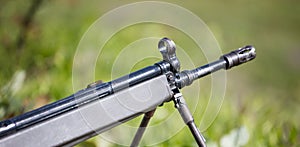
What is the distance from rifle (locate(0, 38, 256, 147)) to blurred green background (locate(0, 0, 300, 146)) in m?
0.54

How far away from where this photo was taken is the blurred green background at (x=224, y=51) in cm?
213

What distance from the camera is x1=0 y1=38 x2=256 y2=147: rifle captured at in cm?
126

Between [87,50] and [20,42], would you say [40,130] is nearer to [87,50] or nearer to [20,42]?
[87,50]

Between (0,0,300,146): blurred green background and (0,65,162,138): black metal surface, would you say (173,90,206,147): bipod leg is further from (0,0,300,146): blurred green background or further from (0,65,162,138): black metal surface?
(0,0,300,146): blurred green background

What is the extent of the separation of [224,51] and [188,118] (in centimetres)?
241

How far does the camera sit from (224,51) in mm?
3723

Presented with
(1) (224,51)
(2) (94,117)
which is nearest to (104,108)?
(2) (94,117)

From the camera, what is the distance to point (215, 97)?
2.04 metres

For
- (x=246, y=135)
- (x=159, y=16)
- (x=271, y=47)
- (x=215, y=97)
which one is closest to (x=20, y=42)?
(x=159, y=16)

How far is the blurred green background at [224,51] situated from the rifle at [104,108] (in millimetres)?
540

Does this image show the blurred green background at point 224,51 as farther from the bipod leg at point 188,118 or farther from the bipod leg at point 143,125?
the bipod leg at point 188,118

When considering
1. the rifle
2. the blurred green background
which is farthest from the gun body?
the blurred green background

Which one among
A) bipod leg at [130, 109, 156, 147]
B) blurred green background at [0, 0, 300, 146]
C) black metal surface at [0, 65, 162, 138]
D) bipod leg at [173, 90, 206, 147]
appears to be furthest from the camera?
blurred green background at [0, 0, 300, 146]

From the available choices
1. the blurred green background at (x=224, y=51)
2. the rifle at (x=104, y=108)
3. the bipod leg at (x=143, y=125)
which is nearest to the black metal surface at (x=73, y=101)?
the rifle at (x=104, y=108)
